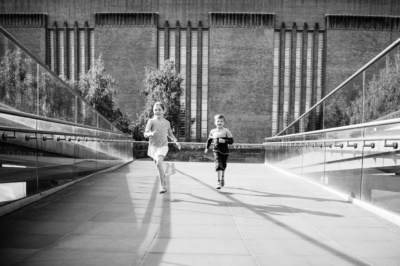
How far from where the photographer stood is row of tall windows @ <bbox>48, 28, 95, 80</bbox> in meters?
31.8

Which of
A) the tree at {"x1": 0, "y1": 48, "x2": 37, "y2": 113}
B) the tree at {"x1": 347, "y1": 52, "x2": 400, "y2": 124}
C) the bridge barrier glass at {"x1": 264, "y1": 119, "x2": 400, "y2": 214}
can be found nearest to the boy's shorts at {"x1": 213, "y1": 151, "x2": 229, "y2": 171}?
the bridge barrier glass at {"x1": 264, "y1": 119, "x2": 400, "y2": 214}

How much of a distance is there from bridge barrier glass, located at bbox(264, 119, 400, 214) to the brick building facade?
24546 millimetres

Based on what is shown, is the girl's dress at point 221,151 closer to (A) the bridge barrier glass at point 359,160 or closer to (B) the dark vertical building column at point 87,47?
(A) the bridge barrier glass at point 359,160

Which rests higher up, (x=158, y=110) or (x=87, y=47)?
(x=87, y=47)

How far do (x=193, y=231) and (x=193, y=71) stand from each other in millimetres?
29840

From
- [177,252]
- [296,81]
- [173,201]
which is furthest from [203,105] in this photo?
[177,252]

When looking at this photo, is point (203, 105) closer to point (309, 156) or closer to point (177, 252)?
A: point (309, 156)

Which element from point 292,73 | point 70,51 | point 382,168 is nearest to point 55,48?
point 70,51

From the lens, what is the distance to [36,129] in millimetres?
4645

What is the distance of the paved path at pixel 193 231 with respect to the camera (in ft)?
8.33

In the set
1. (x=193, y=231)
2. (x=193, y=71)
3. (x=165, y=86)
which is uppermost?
(x=193, y=71)

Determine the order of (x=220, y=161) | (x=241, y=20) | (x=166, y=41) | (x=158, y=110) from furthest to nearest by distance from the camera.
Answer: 1. (x=166, y=41)
2. (x=241, y=20)
3. (x=220, y=161)
4. (x=158, y=110)

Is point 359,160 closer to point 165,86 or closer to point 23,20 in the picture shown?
point 165,86

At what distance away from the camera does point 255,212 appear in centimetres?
418
